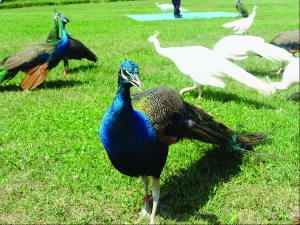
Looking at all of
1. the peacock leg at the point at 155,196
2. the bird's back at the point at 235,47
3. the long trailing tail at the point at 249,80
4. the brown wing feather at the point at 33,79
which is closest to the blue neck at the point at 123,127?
the peacock leg at the point at 155,196

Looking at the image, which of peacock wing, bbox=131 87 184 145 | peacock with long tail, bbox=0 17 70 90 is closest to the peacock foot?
peacock wing, bbox=131 87 184 145

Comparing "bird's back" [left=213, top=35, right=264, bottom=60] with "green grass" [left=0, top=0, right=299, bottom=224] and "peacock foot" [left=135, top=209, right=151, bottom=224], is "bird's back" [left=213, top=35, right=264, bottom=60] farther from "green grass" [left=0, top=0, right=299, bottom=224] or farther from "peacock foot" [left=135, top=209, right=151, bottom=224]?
"peacock foot" [left=135, top=209, right=151, bottom=224]

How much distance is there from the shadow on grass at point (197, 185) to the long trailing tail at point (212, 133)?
0.13 metres

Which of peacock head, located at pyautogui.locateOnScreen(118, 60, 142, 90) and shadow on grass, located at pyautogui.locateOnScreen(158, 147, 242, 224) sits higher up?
peacock head, located at pyautogui.locateOnScreen(118, 60, 142, 90)

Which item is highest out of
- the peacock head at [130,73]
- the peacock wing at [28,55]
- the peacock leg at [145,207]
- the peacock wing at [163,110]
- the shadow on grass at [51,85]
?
the peacock head at [130,73]

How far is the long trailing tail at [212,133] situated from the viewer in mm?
2266

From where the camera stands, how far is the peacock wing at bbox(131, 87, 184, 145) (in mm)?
1979

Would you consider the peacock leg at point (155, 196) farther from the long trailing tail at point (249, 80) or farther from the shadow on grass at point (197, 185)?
the long trailing tail at point (249, 80)

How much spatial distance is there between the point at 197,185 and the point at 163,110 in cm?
68

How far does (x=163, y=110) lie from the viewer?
6.74 feet

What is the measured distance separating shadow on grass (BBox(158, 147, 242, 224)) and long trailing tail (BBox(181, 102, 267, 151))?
0.13 metres

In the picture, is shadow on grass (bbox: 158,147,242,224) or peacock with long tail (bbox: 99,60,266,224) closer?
peacock with long tail (bbox: 99,60,266,224)

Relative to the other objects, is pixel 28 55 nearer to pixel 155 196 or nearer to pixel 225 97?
pixel 225 97

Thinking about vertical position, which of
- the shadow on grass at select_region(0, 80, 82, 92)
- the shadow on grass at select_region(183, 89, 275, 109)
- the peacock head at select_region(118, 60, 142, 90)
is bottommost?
the shadow on grass at select_region(0, 80, 82, 92)
